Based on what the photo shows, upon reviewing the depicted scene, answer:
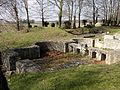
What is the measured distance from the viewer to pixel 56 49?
24953 mm

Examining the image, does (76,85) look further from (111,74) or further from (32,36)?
(32,36)

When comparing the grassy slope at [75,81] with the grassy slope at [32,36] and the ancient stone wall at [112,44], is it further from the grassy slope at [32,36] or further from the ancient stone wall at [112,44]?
the grassy slope at [32,36]

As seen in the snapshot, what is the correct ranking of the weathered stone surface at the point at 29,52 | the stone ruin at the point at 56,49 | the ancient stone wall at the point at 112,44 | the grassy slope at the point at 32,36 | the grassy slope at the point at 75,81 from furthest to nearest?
1. the grassy slope at the point at 32,36
2. the ancient stone wall at the point at 112,44
3. the weathered stone surface at the point at 29,52
4. the stone ruin at the point at 56,49
5. the grassy slope at the point at 75,81

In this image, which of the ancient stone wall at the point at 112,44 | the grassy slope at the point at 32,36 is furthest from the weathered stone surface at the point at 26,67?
the grassy slope at the point at 32,36

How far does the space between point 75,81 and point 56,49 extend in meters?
14.4

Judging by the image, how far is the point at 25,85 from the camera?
11.8 m

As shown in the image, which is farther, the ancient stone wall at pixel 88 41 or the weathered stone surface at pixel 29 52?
the ancient stone wall at pixel 88 41

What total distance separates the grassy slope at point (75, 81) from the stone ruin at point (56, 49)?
216 cm

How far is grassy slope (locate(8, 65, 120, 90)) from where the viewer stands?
9898 millimetres

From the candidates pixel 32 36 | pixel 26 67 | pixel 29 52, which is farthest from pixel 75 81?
pixel 32 36

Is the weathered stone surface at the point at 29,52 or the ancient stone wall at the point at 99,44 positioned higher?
the ancient stone wall at the point at 99,44

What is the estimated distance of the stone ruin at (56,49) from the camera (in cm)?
1566

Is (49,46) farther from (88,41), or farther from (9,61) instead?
(9,61)

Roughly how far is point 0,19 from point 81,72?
Result: 4.38 metres
